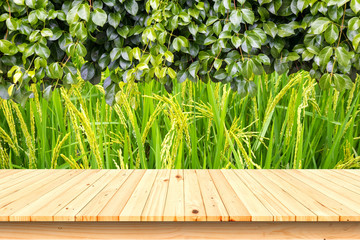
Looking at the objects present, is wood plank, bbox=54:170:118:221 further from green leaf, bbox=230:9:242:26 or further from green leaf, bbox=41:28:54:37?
green leaf, bbox=230:9:242:26

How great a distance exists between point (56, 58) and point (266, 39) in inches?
43.6

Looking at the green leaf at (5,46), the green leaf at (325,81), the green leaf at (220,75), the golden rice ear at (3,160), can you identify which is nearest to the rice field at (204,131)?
the golden rice ear at (3,160)

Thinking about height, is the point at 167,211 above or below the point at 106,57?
below

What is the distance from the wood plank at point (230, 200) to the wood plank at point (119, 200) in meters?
0.34

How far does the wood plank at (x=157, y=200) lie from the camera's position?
1102 mm

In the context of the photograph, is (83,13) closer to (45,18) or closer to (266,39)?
(45,18)

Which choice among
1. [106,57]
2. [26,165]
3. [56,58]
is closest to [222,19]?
[106,57]

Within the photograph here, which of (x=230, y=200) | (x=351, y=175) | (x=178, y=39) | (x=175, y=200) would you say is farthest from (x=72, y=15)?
(x=351, y=175)

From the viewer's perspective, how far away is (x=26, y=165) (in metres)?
2.42

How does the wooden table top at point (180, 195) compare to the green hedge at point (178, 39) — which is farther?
the green hedge at point (178, 39)

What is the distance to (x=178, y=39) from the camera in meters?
1.78

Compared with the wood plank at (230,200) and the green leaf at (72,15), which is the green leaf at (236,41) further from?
the green leaf at (72,15)

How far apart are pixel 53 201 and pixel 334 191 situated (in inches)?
41.1

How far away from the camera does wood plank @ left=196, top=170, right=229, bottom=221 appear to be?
1100 mm
